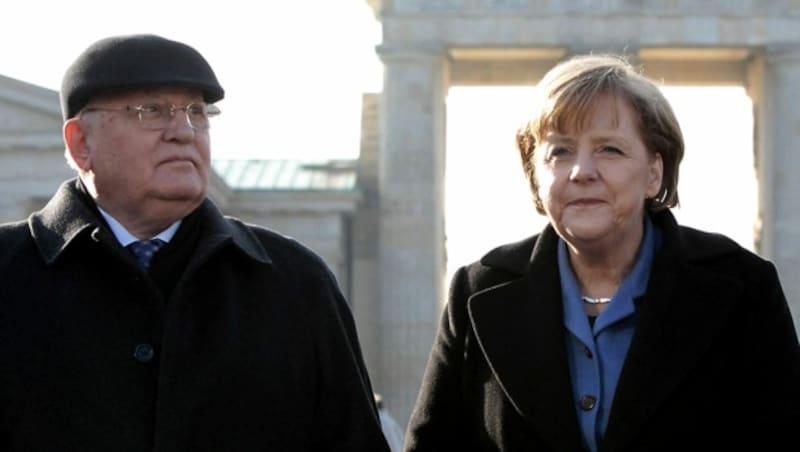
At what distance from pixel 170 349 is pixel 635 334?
170 centimetres

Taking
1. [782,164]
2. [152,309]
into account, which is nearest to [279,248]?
[152,309]

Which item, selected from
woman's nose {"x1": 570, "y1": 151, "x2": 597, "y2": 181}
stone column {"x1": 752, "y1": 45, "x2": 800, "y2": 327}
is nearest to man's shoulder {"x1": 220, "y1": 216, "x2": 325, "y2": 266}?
woman's nose {"x1": 570, "y1": 151, "x2": 597, "y2": 181}

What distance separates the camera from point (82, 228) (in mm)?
7863

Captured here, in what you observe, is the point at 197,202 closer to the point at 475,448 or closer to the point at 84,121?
the point at 84,121

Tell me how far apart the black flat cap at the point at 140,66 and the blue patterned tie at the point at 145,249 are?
1.93 feet

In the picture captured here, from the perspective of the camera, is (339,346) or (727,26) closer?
(339,346)

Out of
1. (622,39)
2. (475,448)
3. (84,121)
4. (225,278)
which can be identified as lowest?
(475,448)

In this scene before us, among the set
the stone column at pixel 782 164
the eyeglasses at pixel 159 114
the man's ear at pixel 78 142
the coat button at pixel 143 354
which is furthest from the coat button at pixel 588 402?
the stone column at pixel 782 164

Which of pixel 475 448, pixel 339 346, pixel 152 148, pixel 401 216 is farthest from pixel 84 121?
pixel 401 216

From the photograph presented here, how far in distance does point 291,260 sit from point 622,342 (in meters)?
1.34

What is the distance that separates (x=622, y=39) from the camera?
168 feet

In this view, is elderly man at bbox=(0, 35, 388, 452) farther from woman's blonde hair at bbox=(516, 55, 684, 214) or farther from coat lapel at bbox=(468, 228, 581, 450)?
woman's blonde hair at bbox=(516, 55, 684, 214)

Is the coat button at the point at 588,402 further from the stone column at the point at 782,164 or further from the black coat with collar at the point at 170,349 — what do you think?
the stone column at the point at 782,164

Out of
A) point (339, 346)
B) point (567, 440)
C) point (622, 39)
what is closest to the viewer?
point (567, 440)
